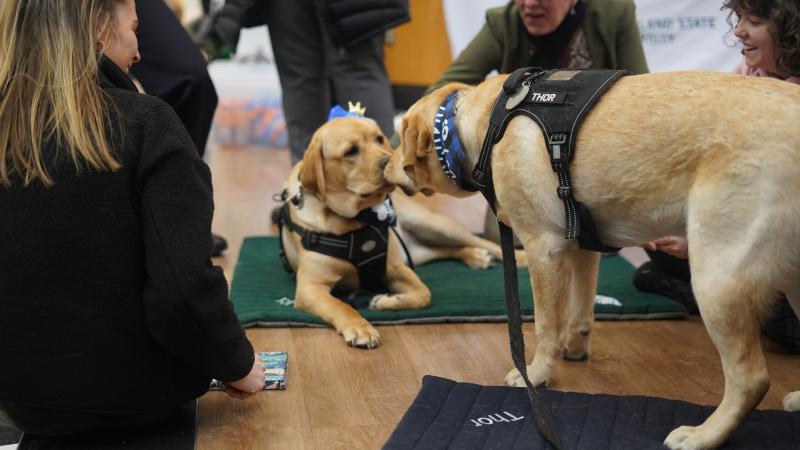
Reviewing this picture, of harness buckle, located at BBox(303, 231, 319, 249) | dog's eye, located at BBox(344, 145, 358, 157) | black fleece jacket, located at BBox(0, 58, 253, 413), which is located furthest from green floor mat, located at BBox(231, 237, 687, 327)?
black fleece jacket, located at BBox(0, 58, 253, 413)

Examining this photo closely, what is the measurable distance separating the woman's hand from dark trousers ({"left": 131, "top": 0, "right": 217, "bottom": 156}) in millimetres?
1480

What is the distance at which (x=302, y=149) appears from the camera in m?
4.86

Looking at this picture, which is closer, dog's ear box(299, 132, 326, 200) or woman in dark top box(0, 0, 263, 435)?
woman in dark top box(0, 0, 263, 435)

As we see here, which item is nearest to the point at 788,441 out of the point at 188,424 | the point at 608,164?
the point at 608,164

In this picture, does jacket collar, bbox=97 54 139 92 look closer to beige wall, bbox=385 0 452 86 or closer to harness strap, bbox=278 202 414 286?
harness strap, bbox=278 202 414 286

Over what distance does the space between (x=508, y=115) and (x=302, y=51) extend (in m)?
2.52

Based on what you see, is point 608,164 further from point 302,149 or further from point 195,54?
point 302,149

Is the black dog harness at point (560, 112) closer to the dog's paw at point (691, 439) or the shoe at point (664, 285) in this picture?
the dog's paw at point (691, 439)

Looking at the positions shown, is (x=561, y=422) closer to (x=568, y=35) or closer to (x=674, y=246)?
(x=674, y=246)

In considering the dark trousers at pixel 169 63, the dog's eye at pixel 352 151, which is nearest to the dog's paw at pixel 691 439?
the dog's eye at pixel 352 151

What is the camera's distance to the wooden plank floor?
2.34m

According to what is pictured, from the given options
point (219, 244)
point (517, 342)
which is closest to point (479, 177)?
point (517, 342)

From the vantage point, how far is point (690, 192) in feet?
6.89

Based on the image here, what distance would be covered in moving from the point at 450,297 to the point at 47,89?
185 cm
